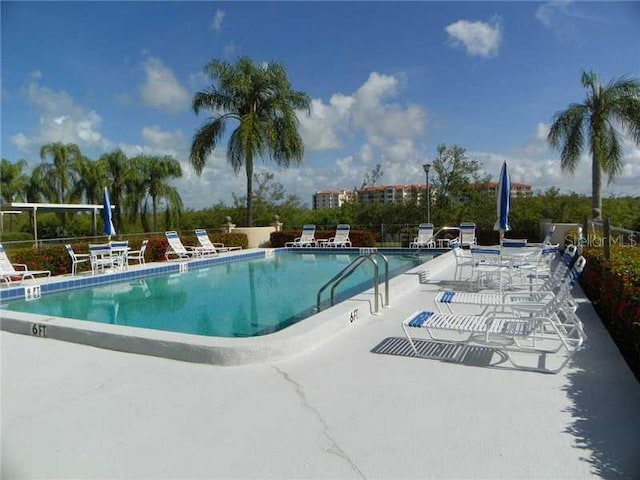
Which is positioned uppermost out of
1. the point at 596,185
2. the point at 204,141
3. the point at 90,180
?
the point at 204,141

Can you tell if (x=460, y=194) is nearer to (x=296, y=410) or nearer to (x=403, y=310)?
(x=403, y=310)

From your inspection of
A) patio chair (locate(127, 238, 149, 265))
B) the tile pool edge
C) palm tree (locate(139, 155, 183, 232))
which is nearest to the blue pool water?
the tile pool edge

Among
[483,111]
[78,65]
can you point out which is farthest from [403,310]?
[483,111]

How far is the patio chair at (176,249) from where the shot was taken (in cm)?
1555

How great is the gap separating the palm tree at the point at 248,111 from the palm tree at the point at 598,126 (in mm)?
11004

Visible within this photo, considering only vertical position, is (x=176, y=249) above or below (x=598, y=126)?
below

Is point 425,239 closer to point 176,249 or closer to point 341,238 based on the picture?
point 341,238

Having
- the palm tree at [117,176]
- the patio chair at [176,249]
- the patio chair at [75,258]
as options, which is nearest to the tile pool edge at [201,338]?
the patio chair at [75,258]

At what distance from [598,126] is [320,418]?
17.8 m

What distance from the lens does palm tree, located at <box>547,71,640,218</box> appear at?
1633 centimetres

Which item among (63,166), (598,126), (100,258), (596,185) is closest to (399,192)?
(596,185)

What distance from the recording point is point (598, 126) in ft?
54.7

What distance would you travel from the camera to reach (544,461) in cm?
258

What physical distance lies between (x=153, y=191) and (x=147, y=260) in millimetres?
16160
